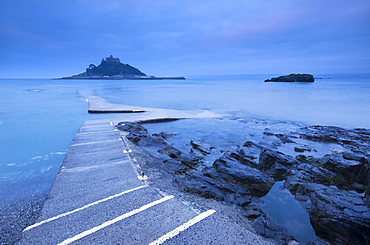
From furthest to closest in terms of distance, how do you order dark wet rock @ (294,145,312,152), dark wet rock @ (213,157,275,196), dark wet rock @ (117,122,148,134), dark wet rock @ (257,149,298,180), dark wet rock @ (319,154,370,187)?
dark wet rock @ (117,122,148,134)
dark wet rock @ (294,145,312,152)
dark wet rock @ (257,149,298,180)
dark wet rock @ (319,154,370,187)
dark wet rock @ (213,157,275,196)

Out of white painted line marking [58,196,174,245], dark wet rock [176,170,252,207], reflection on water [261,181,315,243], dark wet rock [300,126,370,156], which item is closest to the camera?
white painted line marking [58,196,174,245]

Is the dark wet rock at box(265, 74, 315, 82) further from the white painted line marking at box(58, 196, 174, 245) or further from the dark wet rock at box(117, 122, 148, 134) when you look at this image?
the white painted line marking at box(58, 196, 174, 245)

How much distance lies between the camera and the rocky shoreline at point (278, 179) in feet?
18.9

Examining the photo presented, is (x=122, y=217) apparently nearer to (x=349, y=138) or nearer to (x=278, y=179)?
(x=278, y=179)

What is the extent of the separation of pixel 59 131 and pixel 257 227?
Result: 18.2 m

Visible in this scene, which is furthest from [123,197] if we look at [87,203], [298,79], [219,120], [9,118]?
[298,79]

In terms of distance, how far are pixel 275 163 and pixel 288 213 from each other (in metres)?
3.23

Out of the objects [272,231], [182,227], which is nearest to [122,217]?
[182,227]

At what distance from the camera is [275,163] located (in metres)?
10.2

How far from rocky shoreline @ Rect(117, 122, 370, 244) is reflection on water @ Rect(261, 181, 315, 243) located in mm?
209

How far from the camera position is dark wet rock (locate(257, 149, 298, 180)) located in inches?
386

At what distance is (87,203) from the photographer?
5641 mm

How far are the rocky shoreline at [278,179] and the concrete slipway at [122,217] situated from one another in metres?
1.03

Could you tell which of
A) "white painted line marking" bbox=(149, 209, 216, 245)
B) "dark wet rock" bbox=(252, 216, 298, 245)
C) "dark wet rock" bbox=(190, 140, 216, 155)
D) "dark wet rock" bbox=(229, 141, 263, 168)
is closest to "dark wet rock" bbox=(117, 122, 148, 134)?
"dark wet rock" bbox=(190, 140, 216, 155)
